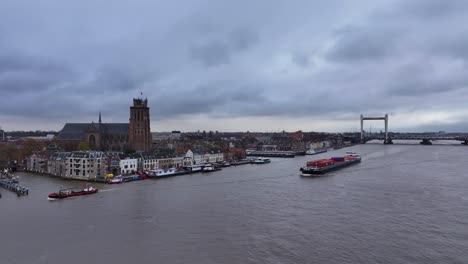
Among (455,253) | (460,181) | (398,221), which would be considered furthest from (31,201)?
(460,181)

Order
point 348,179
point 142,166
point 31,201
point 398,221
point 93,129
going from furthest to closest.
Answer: point 93,129
point 142,166
point 348,179
point 31,201
point 398,221

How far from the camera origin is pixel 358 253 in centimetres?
959

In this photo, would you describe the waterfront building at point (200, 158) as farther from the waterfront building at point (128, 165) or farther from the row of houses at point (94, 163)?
the waterfront building at point (128, 165)

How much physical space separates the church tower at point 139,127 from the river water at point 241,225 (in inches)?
688

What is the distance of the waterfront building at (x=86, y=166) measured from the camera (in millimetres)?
24109

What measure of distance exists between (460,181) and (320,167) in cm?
979

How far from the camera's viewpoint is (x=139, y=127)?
3741 centimetres

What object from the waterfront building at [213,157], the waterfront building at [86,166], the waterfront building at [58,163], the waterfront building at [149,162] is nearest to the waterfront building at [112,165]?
the waterfront building at [86,166]

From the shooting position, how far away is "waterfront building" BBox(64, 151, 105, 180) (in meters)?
24.1

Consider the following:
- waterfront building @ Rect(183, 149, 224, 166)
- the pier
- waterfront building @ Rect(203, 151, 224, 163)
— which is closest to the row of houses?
waterfront building @ Rect(183, 149, 224, 166)

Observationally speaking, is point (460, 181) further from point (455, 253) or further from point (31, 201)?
point (31, 201)

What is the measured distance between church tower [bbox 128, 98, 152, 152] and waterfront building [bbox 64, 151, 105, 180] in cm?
1203

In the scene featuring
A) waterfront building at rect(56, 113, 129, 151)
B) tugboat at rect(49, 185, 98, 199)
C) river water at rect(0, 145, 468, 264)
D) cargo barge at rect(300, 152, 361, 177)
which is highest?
waterfront building at rect(56, 113, 129, 151)

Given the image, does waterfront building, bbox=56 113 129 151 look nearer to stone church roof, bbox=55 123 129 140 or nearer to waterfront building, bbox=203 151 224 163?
stone church roof, bbox=55 123 129 140
